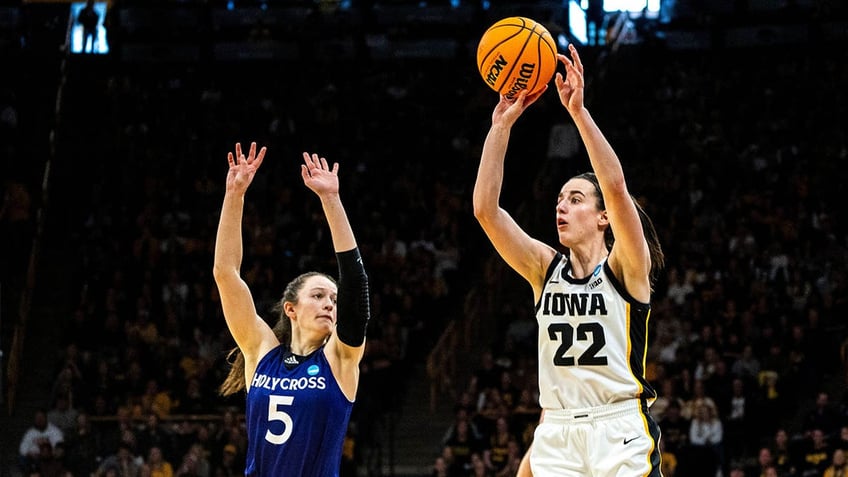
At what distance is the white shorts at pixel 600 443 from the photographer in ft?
17.7

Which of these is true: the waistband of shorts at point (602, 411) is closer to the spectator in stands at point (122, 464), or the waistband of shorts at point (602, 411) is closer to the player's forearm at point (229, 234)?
the player's forearm at point (229, 234)

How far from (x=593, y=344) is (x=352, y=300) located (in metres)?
1.06

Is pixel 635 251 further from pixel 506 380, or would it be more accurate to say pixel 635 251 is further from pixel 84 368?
pixel 84 368

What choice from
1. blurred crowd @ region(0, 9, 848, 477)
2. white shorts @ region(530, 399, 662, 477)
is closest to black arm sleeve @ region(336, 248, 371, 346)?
white shorts @ region(530, 399, 662, 477)

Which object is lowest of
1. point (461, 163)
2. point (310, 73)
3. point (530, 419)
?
point (530, 419)

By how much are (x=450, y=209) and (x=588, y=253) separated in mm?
16063

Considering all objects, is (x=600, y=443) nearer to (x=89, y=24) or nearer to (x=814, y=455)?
(x=814, y=455)

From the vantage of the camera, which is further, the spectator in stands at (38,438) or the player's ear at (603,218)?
the spectator in stands at (38,438)

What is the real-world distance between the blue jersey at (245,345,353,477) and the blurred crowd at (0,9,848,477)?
9.63 m

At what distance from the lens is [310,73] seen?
25.9 meters

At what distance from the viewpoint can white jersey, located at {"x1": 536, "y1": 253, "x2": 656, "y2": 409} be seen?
18.2 ft

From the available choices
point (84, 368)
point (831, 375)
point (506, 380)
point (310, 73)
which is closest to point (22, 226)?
point (84, 368)

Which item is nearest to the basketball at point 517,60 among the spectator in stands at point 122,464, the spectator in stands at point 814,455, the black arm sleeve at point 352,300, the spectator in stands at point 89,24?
the black arm sleeve at point 352,300

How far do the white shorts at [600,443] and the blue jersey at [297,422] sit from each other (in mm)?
906
